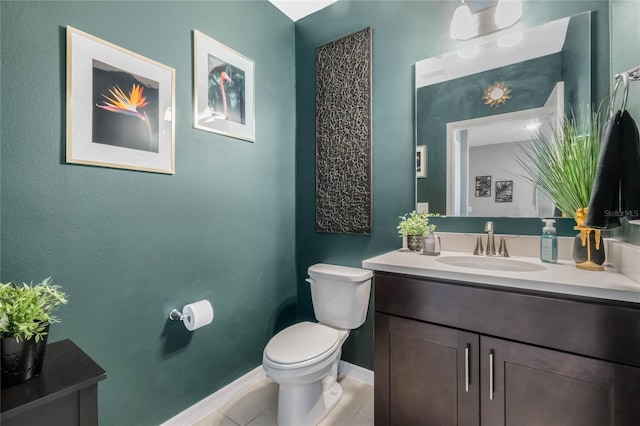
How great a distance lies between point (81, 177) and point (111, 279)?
47 cm

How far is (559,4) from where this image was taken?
4.64ft

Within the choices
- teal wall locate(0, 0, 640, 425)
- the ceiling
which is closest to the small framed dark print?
teal wall locate(0, 0, 640, 425)

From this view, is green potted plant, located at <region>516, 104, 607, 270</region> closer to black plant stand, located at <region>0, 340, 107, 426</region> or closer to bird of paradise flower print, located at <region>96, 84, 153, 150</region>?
black plant stand, located at <region>0, 340, 107, 426</region>

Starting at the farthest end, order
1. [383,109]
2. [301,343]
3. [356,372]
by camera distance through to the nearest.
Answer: [356,372] → [383,109] → [301,343]

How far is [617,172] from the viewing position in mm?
963

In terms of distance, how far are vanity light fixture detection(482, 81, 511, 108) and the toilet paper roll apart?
6.33 feet

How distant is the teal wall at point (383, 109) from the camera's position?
1.72m

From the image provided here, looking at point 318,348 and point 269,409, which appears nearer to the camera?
point 318,348

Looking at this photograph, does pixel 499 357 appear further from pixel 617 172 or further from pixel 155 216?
pixel 155 216

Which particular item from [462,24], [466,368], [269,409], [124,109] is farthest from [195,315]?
[462,24]

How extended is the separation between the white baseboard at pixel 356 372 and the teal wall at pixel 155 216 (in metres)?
0.58

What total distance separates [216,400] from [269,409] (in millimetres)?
329

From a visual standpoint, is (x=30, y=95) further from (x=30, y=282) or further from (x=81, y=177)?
(x=30, y=282)

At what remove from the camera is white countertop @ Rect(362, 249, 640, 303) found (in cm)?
91
